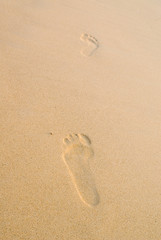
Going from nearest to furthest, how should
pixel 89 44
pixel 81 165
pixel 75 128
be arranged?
pixel 81 165 → pixel 75 128 → pixel 89 44

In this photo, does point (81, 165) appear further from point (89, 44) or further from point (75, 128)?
point (89, 44)

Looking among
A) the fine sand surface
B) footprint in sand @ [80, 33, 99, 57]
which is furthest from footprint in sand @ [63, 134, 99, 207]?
footprint in sand @ [80, 33, 99, 57]

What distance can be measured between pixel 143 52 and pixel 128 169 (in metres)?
1.30

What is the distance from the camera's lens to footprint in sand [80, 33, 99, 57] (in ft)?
6.66

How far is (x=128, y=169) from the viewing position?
1.39 meters

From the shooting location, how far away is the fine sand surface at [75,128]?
115 cm

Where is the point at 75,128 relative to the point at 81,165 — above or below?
above

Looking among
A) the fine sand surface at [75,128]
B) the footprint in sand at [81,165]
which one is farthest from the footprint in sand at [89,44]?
the footprint in sand at [81,165]

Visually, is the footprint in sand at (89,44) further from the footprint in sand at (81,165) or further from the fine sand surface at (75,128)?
the footprint in sand at (81,165)

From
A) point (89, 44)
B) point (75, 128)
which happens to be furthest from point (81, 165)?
point (89, 44)

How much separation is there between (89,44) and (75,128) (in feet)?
3.13

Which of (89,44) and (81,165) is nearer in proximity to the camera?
(81,165)

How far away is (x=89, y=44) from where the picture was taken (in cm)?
212

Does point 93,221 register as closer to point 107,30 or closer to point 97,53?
point 97,53
